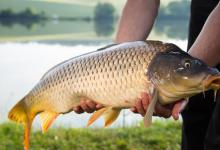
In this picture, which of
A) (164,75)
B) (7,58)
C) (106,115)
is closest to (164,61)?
(164,75)

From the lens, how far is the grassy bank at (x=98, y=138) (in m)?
3.34

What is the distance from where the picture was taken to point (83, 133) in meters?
3.60

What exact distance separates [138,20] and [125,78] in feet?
1.66

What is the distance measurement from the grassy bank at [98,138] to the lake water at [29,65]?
1.09 feet

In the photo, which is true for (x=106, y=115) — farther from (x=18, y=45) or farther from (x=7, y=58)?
(x=18, y=45)

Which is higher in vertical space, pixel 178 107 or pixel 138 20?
pixel 138 20

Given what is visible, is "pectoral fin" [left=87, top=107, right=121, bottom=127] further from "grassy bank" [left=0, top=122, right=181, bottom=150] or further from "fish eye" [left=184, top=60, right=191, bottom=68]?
"grassy bank" [left=0, top=122, right=181, bottom=150]

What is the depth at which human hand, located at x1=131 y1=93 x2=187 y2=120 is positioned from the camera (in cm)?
148

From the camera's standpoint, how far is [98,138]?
3.50 metres

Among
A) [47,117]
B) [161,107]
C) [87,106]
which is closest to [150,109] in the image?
[161,107]

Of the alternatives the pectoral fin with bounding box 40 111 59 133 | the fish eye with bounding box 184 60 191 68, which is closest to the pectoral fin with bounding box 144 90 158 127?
the fish eye with bounding box 184 60 191 68

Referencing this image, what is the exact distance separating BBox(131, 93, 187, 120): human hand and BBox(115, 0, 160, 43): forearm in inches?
17.4

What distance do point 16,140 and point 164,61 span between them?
85.2 inches

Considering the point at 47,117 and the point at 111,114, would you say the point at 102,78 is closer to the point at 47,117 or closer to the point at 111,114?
the point at 111,114
